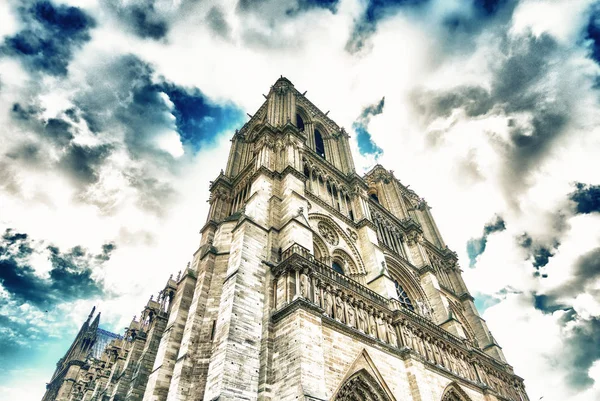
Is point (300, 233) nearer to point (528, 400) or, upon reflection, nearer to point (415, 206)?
point (528, 400)

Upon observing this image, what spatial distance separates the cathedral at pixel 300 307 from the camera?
1177 cm

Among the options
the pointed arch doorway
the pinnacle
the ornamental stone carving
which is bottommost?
the pointed arch doorway

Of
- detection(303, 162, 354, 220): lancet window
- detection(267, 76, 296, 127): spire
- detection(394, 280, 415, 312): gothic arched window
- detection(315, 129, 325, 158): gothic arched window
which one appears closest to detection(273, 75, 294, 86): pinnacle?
detection(267, 76, 296, 127): spire

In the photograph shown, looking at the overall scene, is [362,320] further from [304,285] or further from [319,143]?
[319,143]

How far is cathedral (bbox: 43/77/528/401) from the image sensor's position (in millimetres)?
11773

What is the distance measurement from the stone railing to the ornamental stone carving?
4617 millimetres

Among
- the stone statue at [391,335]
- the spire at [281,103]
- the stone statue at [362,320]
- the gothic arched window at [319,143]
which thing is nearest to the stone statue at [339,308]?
the stone statue at [362,320]

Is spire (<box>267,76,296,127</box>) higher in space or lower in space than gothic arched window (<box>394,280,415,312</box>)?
higher

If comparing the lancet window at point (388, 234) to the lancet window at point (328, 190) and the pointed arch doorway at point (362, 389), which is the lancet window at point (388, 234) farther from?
the pointed arch doorway at point (362, 389)

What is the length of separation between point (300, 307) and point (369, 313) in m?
4.63

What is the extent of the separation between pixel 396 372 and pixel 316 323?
15.5 ft

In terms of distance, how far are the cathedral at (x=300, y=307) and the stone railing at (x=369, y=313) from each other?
6cm

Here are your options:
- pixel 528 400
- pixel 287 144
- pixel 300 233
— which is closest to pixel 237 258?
pixel 300 233

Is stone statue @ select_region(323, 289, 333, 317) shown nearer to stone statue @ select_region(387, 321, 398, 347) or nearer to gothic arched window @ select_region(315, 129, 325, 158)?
stone statue @ select_region(387, 321, 398, 347)
